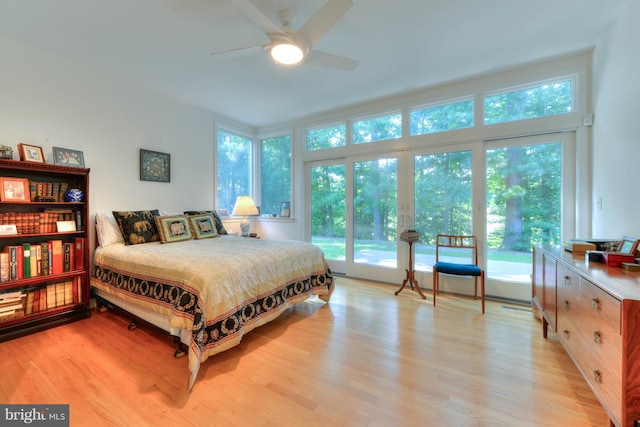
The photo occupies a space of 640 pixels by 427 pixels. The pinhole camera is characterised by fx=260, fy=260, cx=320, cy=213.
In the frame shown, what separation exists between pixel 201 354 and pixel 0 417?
1011 millimetres

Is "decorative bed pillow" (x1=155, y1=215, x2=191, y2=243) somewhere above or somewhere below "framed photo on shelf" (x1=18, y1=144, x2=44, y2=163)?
below

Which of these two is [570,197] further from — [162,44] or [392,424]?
[162,44]

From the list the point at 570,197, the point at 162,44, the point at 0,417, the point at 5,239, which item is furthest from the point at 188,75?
the point at 570,197

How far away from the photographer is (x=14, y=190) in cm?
225

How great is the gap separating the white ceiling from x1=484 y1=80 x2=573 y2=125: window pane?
35cm

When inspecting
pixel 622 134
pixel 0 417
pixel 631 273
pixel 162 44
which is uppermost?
pixel 162 44

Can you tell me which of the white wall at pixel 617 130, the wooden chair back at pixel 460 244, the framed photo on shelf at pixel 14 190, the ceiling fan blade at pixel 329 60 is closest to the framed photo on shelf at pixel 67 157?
the framed photo on shelf at pixel 14 190

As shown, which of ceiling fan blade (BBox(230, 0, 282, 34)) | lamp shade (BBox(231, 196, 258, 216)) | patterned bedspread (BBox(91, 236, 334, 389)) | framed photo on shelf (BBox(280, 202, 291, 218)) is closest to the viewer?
ceiling fan blade (BBox(230, 0, 282, 34))

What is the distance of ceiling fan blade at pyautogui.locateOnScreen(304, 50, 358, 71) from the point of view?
2127mm

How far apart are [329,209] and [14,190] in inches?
138

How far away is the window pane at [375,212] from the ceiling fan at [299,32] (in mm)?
1855

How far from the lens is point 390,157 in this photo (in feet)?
12.4

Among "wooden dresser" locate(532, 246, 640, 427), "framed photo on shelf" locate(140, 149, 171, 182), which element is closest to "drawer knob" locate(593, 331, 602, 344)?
"wooden dresser" locate(532, 246, 640, 427)

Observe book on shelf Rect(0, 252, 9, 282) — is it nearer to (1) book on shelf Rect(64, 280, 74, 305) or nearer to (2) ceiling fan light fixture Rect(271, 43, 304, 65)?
(1) book on shelf Rect(64, 280, 74, 305)
